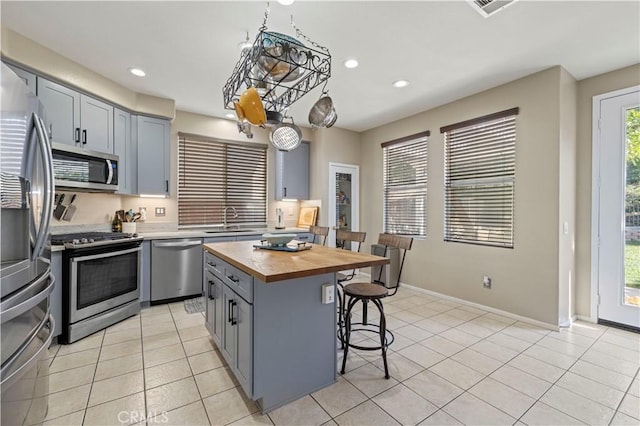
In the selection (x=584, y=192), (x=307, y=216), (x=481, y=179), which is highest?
(x=481, y=179)

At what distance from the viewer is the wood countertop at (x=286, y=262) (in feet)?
5.04

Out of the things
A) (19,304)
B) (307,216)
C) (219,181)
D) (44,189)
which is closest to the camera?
(19,304)

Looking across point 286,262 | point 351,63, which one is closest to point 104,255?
point 286,262

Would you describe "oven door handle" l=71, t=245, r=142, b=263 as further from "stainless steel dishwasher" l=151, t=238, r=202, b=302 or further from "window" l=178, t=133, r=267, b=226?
"window" l=178, t=133, r=267, b=226

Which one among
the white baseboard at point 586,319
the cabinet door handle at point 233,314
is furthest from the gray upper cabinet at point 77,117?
the white baseboard at point 586,319

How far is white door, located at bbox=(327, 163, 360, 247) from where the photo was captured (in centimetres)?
501

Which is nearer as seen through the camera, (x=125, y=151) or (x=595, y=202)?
(x=595, y=202)

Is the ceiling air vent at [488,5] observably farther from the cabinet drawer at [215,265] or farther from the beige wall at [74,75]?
the beige wall at [74,75]

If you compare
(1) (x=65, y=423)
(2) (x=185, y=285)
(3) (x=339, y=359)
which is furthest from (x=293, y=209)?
(1) (x=65, y=423)

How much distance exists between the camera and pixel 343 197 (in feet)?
17.2

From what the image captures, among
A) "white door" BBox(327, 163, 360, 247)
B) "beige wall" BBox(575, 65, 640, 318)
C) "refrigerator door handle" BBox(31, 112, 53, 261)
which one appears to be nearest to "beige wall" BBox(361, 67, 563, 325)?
"beige wall" BBox(575, 65, 640, 318)

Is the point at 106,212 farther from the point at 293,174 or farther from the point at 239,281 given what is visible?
the point at 239,281

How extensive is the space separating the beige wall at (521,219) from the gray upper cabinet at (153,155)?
3.74 m

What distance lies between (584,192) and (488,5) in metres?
2.41
